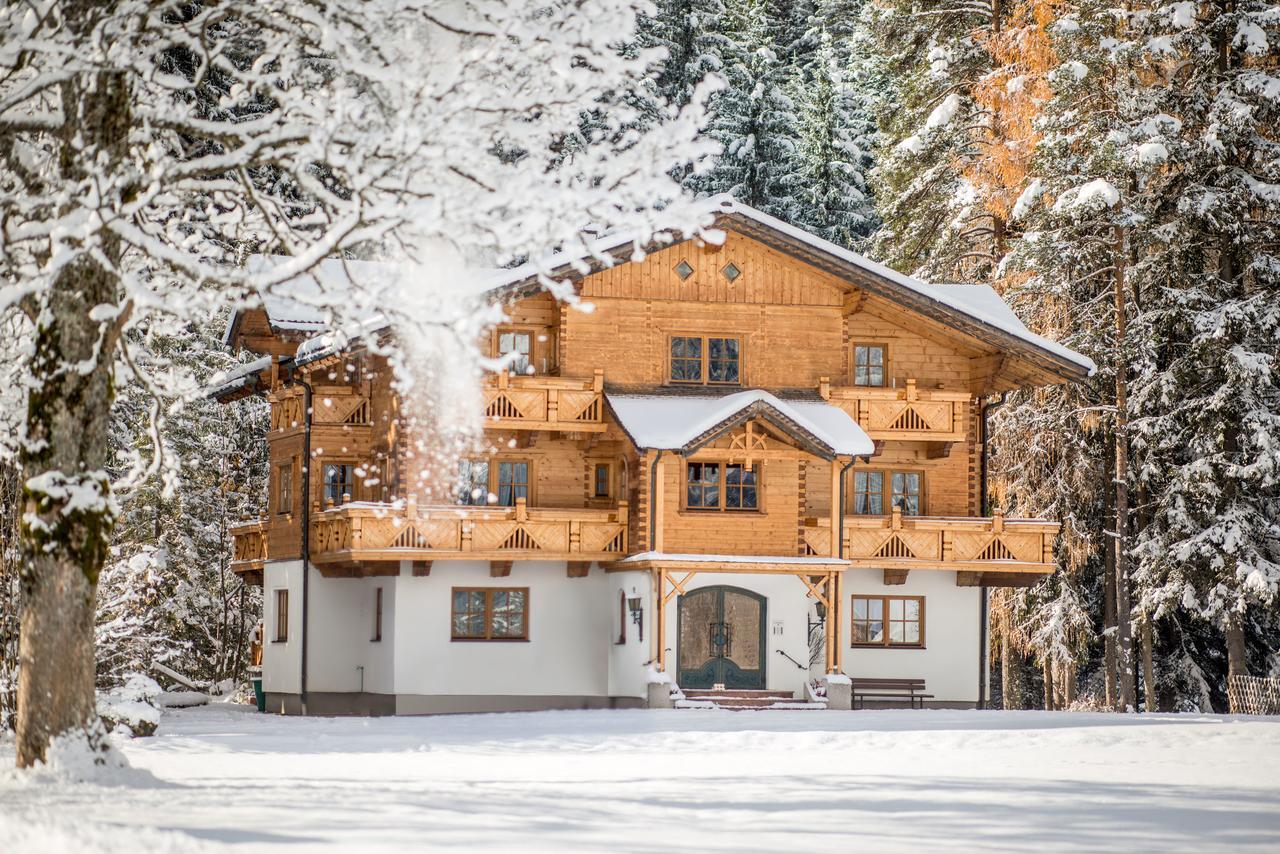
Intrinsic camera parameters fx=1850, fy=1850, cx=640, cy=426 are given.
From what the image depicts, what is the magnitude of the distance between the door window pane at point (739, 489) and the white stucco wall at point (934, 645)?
302 cm

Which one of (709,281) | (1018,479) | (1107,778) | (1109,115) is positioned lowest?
(1107,778)

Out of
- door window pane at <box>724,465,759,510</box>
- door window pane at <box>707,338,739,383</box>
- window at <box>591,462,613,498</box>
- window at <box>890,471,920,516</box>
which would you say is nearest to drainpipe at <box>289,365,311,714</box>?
window at <box>591,462,613,498</box>

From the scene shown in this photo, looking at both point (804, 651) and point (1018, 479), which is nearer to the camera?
point (804, 651)

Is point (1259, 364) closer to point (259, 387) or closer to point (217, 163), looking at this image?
point (259, 387)

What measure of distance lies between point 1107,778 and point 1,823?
435 inches

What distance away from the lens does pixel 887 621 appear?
36.2 metres

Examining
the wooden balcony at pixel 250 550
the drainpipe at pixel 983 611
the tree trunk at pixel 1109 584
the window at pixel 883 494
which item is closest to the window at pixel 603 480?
the window at pixel 883 494

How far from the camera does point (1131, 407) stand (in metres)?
36.9

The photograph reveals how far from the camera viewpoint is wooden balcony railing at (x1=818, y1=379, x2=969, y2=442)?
117 feet

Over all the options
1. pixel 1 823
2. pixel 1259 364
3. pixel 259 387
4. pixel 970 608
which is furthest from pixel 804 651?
pixel 1 823

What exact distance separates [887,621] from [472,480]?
854 centimetres

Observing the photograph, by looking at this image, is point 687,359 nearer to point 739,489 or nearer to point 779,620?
point 739,489

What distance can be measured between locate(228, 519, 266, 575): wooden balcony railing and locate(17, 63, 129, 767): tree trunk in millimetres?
22397

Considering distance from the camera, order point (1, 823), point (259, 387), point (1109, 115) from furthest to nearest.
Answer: point (259, 387)
point (1109, 115)
point (1, 823)
